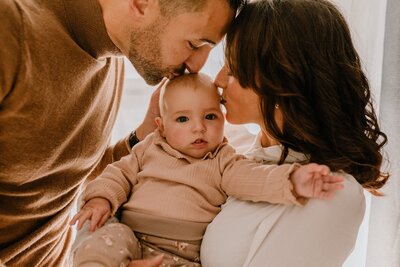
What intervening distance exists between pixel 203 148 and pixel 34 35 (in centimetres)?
55

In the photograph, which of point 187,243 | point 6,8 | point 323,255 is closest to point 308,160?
point 323,255

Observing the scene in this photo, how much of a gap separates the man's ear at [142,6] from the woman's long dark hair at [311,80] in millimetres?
309

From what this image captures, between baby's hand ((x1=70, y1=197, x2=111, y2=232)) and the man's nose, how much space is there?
1.63 feet

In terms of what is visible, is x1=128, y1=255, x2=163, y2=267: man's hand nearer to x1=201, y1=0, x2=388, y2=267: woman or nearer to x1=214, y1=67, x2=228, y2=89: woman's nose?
x1=201, y1=0, x2=388, y2=267: woman

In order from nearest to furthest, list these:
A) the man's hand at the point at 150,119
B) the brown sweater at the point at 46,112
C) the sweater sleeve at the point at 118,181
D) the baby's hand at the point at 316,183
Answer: the baby's hand at the point at 316,183 → the brown sweater at the point at 46,112 → the sweater sleeve at the point at 118,181 → the man's hand at the point at 150,119

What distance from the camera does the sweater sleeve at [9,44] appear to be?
1.18m

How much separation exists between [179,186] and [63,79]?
0.43 m

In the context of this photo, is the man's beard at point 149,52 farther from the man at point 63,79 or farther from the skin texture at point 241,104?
the skin texture at point 241,104

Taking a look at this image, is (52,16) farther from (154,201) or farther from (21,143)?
(154,201)

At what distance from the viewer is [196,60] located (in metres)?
1.56

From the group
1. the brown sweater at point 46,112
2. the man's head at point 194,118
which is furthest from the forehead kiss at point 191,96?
the brown sweater at point 46,112

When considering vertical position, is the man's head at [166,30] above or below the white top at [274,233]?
above

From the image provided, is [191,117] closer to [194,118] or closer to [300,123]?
[194,118]

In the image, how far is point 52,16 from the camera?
52.7 inches
